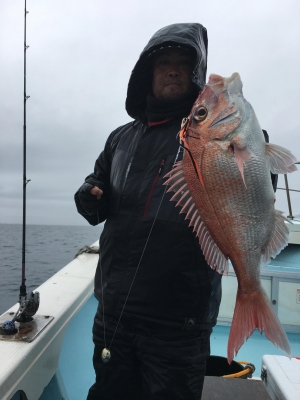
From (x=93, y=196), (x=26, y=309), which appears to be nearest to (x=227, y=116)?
(x=93, y=196)

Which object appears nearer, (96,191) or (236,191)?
(236,191)

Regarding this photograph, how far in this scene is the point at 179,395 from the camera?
1675 mm

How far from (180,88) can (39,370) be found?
192 cm

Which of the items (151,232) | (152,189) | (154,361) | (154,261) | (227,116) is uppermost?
(227,116)

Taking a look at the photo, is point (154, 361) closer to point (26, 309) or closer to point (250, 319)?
point (250, 319)

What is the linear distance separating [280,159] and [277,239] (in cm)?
35

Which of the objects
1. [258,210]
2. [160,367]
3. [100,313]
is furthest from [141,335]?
[258,210]

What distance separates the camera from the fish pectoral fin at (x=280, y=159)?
1.30 metres

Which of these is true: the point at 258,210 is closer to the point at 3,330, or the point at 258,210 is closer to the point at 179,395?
the point at 179,395

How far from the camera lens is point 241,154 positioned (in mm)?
1313

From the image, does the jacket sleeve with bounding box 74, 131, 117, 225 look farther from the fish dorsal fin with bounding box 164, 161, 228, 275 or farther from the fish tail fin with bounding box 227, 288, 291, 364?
the fish tail fin with bounding box 227, 288, 291, 364

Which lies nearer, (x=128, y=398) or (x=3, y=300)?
(x=128, y=398)

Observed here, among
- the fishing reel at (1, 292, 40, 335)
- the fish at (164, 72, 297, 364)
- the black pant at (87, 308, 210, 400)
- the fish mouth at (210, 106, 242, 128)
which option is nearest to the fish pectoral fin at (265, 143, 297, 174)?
the fish at (164, 72, 297, 364)

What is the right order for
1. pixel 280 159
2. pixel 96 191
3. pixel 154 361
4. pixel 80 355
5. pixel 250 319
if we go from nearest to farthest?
pixel 280 159 → pixel 250 319 → pixel 154 361 → pixel 96 191 → pixel 80 355
